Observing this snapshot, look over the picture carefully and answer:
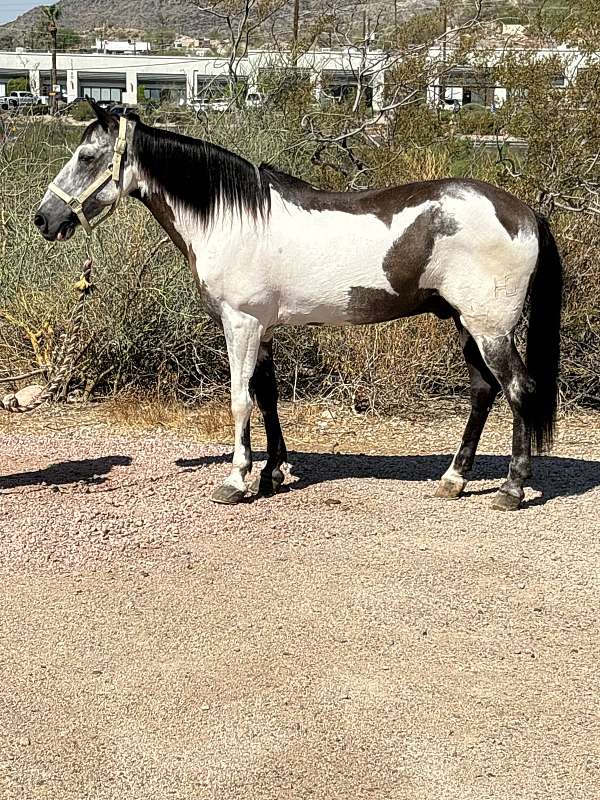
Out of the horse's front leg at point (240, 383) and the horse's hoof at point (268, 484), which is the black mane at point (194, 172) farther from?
the horse's hoof at point (268, 484)

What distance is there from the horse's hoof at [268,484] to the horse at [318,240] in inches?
27.0

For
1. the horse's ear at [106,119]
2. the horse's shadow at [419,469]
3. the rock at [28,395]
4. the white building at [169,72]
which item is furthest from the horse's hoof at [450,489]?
the white building at [169,72]

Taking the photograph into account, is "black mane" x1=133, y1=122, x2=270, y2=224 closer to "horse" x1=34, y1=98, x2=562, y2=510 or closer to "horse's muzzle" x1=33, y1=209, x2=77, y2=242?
"horse" x1=34, y1=98, x2=562, y2=510

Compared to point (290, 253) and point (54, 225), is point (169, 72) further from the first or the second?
point (290, 253)

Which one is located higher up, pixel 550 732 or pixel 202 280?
pixel 202 280

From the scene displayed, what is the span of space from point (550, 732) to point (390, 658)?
76 cm

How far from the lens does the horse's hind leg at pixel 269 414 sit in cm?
605

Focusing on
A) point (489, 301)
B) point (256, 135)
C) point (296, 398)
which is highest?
point (256, 135)

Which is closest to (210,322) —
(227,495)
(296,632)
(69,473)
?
(69,473)

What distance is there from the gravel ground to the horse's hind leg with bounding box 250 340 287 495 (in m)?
0.17

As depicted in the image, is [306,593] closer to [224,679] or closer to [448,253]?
[224,679]

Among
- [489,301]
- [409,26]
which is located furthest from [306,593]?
[409,26]

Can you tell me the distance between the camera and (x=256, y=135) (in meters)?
9.84

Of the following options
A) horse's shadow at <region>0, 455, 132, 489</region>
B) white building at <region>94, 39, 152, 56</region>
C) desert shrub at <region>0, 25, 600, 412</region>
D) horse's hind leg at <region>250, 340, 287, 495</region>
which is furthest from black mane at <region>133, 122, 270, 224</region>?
white building at <region>94, 39, 152, 56</region>
